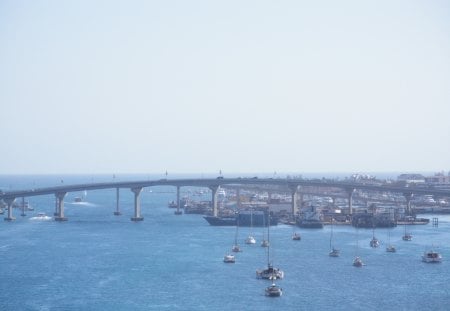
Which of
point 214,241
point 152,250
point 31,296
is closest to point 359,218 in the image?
point 214,241

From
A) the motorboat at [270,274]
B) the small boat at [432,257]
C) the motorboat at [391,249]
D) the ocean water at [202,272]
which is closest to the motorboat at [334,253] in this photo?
the ocean water at [202,272]

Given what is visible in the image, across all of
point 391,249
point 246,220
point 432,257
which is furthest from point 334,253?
point 246,220

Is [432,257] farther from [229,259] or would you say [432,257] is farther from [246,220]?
[246,220]

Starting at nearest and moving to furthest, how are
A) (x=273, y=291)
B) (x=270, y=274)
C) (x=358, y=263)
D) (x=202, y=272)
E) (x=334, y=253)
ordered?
1. (x=273, y=291)
2. (x=270, y=274)
3. (x=202, y=272)
4. (x=358, y=263)
5. (x=334, y=253)

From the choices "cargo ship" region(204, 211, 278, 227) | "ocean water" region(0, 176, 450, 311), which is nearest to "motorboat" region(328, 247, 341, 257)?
"ocean water" region(0, 176, 450, 311)

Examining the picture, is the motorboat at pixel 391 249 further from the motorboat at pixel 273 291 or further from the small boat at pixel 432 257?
the motorboat at pixel 273 291

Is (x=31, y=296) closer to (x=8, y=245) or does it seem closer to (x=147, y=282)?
(x=147, y=282)

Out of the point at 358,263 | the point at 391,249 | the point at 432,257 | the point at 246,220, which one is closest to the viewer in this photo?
the point at 358,263

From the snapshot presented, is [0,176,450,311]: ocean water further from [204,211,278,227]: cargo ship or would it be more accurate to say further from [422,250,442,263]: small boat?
[204,211,278,227]: cargo ship
